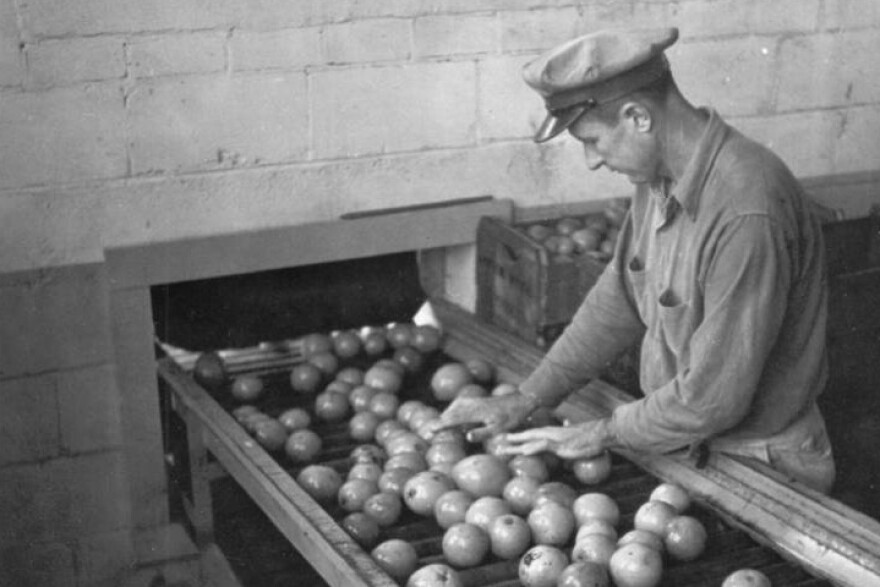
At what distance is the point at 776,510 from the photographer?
122 inches

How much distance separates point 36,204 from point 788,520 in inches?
110

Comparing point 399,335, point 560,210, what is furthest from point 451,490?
point 560,210

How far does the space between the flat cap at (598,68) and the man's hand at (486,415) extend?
1034 millimetres

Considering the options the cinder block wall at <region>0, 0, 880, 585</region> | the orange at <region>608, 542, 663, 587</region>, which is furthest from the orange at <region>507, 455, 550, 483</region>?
the cinder block wall at <region>0, 0, 880, 585</region>

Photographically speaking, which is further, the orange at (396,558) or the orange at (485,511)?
the orange at (485,511)

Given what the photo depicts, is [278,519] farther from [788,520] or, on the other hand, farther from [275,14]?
[275,14]

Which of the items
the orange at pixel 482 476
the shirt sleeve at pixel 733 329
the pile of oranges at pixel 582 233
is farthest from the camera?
the pile of oranges at pixel 582 233

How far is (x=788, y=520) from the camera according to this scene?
305 cm

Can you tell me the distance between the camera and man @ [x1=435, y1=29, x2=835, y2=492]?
3.09 m

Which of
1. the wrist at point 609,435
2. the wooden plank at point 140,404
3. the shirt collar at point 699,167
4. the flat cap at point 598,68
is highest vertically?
the flat cap at point 598,68

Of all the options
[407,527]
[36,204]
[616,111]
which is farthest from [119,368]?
[616,111]

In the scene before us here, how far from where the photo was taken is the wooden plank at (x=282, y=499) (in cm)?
298

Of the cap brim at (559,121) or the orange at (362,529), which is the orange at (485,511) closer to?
the orange at (362,529)

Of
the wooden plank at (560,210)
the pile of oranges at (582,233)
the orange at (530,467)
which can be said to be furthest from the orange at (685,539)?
the wooden plank at (560,210)
